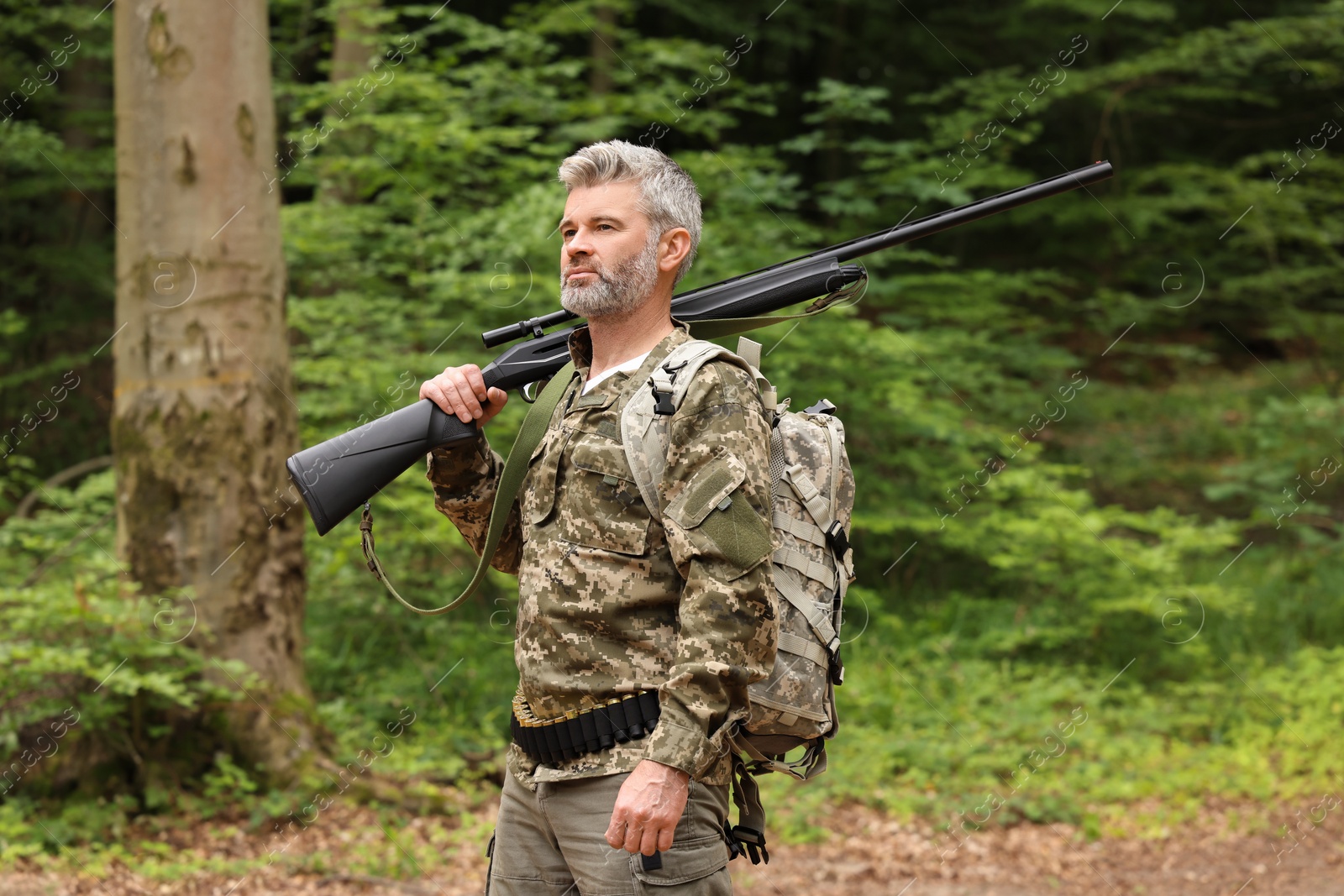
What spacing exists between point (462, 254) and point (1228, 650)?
5757mm

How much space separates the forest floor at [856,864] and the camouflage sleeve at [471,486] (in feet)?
8.15

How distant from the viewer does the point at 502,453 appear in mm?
6211

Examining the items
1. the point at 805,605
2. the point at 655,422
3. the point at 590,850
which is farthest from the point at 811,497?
the point at 590,850

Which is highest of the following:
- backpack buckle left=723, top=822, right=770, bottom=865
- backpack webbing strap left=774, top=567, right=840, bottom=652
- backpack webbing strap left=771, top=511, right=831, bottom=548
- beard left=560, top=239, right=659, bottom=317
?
beard left=560, top=239, right=659, bottom=317

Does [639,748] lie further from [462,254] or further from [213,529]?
[462,254]

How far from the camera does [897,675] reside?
277 inches

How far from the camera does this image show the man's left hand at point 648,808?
186cm

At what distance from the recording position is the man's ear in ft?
7.32

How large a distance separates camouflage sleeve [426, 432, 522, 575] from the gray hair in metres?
0.62

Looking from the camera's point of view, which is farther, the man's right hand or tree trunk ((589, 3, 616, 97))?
tree trunk ((589, 3, 616, 97))

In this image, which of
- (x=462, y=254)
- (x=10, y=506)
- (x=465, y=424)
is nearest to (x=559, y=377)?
(x=465, y=424)

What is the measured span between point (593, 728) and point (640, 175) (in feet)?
3.58

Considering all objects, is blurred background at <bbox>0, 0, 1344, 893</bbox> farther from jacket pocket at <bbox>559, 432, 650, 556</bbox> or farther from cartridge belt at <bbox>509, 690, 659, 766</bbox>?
jacket pocket at <bbox>559, 432, 650, 556</bbox>

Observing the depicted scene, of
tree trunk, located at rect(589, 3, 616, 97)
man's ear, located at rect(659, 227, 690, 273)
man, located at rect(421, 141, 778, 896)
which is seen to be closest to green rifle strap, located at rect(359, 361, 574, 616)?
man, located at rect(421, 141, 778, 896)
